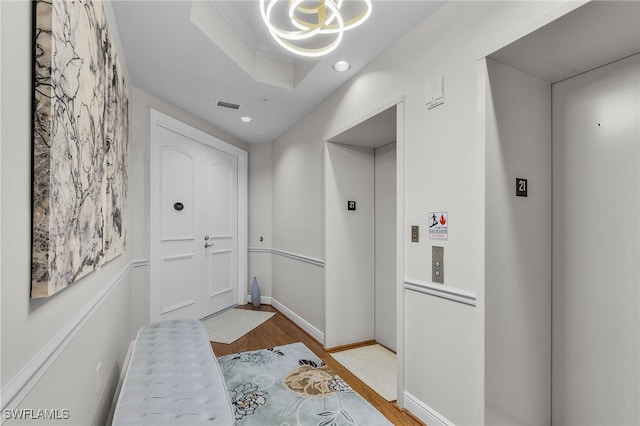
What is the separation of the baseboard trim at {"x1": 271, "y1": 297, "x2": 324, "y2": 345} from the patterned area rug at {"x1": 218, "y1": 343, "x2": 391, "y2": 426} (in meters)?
0.33

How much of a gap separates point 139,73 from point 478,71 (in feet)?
8.67

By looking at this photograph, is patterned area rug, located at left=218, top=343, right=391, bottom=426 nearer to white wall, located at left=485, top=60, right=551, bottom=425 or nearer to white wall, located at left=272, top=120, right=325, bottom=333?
white wall, located at left=272, top=120, right=325, bottom=333

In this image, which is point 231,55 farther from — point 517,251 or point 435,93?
point 517,251

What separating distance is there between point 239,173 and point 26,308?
Answer: 3.87 meters

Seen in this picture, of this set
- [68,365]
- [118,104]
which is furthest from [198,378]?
[118,104]

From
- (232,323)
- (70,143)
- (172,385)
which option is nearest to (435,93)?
(70,143)

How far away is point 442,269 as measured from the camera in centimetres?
176

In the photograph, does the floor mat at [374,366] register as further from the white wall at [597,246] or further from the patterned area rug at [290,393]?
the white wall at [597,246]

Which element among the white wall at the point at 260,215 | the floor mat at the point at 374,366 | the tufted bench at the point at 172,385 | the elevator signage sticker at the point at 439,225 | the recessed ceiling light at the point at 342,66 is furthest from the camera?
the white wall at the point at 260,215

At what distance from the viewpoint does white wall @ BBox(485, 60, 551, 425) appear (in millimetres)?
1520

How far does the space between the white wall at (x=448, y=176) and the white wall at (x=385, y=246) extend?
0.72m

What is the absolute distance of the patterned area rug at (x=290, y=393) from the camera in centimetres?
189

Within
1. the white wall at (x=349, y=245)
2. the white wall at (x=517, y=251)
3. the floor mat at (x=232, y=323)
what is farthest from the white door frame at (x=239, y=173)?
the white wall at (x=517, y=251)

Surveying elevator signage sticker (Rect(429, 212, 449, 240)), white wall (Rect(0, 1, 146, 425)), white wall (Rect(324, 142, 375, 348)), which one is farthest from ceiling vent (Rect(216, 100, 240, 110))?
elevator signage sticker (Rect(429, 212, 449, 240))
